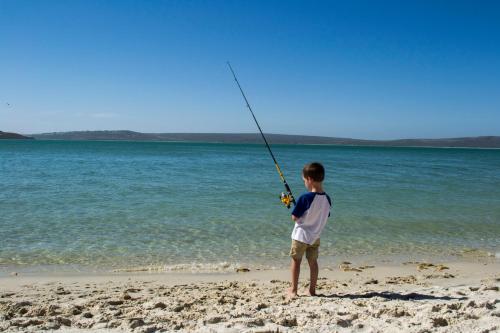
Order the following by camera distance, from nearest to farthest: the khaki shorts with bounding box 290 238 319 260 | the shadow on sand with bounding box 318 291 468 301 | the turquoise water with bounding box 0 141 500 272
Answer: the shadow on sand with bounding box 318 291 468 301 < the khaki shorts with bounding box 290 238 319 260 < the turquoise water with bounding box 0 141 500 272

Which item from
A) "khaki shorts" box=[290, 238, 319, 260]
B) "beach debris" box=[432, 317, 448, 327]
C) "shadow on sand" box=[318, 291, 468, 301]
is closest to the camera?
"beach debris" box=[432, 317, 448, 327]

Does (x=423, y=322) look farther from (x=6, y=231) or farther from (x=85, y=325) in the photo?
(x=6, y=231)

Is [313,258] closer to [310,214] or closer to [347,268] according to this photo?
[310,214]

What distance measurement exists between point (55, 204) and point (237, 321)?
34.7 feet

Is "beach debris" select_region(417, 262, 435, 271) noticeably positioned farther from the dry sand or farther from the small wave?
the small wave

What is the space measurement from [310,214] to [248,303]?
3.82ft

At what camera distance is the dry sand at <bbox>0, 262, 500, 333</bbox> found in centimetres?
391

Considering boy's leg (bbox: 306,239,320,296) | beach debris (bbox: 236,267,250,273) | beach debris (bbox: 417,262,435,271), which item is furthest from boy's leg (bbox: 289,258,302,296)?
beach debris (bbox: 417,262,435,271)

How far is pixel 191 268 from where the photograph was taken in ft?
23.6

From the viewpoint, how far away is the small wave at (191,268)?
7035 mm

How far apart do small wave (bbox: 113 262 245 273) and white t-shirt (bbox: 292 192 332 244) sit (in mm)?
2631

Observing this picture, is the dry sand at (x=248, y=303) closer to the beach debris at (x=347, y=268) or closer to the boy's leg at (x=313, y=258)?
the boy's leg at (x=313, y=258)

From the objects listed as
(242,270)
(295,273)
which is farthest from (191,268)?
(295,273)

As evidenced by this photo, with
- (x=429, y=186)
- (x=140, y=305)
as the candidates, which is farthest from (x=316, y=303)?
(x=429, y=186)
